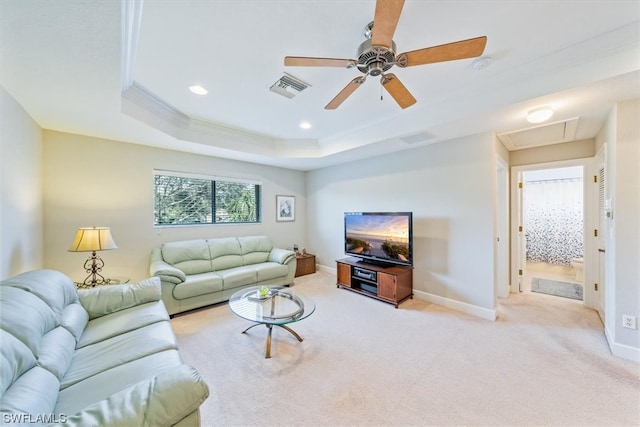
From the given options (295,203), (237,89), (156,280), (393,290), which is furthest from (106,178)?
(393,290)

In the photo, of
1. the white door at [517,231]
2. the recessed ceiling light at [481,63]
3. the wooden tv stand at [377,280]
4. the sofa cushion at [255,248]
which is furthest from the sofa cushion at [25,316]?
the white door at [517,231]

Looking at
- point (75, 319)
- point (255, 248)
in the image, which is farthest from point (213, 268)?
point (75, 319)

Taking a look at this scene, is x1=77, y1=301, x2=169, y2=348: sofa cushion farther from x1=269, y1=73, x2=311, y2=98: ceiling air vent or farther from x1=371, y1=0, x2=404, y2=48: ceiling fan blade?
x1=371, y1=0, x2=404, y2=48: ceiling fan blade

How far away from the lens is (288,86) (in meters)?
2.48

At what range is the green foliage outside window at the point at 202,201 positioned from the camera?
13.1 feet

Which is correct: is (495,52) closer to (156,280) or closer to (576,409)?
(576,409)

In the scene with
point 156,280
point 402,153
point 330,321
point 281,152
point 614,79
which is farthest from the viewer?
point 281,152

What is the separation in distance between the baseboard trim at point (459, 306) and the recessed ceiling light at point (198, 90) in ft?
13.0

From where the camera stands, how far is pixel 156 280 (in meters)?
2.47

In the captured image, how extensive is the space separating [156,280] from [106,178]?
6.53ft

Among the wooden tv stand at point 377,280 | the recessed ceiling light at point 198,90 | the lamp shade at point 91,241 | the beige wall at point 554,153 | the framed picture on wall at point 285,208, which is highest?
the recessed ceiling light at point 198,90

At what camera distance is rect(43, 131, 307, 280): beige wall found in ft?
9.98

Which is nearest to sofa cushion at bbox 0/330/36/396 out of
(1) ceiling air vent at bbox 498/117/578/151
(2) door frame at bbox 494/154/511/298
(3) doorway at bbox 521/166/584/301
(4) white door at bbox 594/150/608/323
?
(1) ceiling air vent at bbox 498/117/578/151

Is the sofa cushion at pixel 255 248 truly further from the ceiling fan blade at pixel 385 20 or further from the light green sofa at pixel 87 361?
the ceiling fan blade at pixel 385 20
